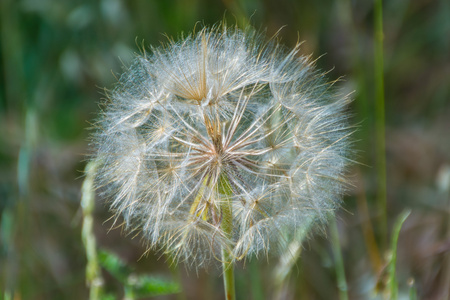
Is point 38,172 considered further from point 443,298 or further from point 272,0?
point 443,298

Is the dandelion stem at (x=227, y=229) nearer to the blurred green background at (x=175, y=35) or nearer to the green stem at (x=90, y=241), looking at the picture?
the green stem at (x=90, y=241)

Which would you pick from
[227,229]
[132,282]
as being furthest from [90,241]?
[227,229]

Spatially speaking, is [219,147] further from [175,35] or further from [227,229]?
[175,35]

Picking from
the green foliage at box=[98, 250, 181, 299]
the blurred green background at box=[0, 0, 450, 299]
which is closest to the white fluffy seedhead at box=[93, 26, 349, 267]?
the green foliage at box=[98, 250, 181, 299]

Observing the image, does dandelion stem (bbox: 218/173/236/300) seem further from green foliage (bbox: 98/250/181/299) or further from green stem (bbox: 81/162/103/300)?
green stem (bbox: 81/162/103/300)

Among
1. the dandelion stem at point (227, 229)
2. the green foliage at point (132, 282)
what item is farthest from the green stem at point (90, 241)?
the dandelion stem at point (227, 229)
